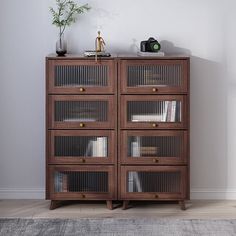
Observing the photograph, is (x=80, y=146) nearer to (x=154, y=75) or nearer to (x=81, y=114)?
(x=81, y=114)

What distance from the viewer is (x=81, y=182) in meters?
A: 4.63

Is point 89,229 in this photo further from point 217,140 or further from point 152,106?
point 217,140

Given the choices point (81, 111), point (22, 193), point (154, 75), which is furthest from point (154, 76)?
point (22, 193)

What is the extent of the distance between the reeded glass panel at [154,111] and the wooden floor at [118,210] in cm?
66

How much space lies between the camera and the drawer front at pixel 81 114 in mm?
4574

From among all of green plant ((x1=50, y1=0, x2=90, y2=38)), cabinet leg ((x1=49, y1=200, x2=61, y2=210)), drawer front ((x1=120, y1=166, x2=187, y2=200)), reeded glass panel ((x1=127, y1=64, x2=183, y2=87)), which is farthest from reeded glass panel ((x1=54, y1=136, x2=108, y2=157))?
green plant ((x1=50, y1=0, x2=90, y2=38))

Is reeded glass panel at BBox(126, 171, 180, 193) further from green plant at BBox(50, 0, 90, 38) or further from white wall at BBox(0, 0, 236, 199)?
green plant at BBox(50, 0, 90, 38)

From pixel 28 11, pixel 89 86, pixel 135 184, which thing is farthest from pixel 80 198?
pixel 28 11

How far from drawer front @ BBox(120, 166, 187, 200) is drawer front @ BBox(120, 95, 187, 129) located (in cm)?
33

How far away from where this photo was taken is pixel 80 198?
463 cm

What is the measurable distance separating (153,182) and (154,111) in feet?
1.70

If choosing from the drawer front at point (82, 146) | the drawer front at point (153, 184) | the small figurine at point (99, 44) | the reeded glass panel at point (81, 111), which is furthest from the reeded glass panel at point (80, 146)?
the small figurine at point (99, 44)

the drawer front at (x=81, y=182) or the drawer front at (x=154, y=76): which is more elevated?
the drawer front at (x=154, y=76)

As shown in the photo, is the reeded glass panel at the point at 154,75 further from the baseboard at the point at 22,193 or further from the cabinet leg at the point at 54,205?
the baseboard at the point at 22,193
